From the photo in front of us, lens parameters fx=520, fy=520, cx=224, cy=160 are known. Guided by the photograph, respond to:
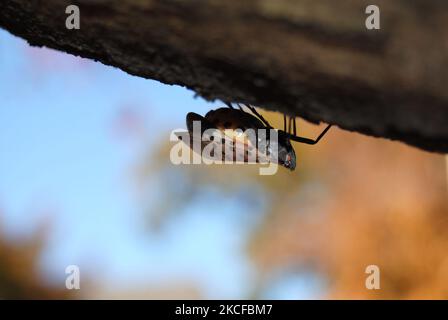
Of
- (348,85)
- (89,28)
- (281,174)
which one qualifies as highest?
(281,174)

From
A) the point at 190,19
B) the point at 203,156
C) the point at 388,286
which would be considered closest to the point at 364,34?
the point at 190,19

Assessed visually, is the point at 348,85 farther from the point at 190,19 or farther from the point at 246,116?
the point at 246,116

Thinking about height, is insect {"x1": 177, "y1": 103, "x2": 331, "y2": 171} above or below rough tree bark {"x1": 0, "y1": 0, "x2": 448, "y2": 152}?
above

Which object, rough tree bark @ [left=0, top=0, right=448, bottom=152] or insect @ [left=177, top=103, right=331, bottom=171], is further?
insect @ [left=177, top=103, right=331, bottom=171]

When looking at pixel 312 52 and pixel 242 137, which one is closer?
pixel 312 52

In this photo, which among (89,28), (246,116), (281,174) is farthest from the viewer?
(281,174)
